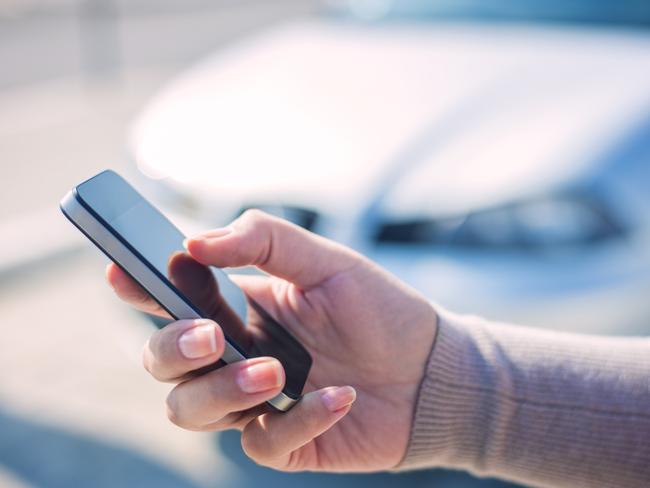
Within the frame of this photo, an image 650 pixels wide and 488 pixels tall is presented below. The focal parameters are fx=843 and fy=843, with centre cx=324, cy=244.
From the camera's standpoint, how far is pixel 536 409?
151 centimetres

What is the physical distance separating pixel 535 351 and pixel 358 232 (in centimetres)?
114

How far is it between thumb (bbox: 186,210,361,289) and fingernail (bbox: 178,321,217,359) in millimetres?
237

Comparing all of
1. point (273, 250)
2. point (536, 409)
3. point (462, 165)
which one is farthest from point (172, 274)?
point (462, 165)

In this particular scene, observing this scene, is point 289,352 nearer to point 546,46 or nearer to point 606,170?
point 606,170

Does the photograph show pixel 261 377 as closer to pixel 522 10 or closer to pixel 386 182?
pixel 386 182

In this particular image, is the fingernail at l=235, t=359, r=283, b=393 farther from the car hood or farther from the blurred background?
the car hood

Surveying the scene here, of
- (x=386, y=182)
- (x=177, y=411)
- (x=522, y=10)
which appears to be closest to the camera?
(x=177, y=411)

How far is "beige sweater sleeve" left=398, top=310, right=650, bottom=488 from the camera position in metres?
1.46

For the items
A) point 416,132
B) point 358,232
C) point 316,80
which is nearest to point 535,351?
point 358,232

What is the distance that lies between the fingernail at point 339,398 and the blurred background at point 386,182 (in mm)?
1229

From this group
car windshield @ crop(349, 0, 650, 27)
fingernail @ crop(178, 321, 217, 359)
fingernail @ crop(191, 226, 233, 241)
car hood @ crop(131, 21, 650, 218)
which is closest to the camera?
fingernail @ crop(178, 321, 217, 359)

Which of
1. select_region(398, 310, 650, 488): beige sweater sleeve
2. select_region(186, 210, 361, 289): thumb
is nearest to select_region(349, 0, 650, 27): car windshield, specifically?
select_region(398, 310, 650, 488): beige sweater sleeve

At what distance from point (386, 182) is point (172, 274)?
1.36 metres

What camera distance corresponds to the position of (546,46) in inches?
136
